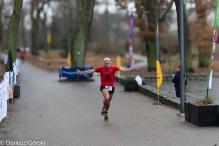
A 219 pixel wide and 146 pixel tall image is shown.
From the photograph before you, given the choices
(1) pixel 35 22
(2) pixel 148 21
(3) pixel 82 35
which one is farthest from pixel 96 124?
(1) pixel 35 22

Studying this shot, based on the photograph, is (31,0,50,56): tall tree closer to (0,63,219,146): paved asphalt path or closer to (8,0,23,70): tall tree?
(8,0,23,70): tall tree

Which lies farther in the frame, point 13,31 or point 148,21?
point 148,21

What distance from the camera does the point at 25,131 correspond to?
960 centimetres

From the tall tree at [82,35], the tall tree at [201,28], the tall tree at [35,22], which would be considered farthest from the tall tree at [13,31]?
the tall tree at [35,22]

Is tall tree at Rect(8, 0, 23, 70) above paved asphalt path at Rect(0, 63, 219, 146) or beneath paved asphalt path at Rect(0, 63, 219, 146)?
above

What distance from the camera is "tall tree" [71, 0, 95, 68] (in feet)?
81.9

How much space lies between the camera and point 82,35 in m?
25.3

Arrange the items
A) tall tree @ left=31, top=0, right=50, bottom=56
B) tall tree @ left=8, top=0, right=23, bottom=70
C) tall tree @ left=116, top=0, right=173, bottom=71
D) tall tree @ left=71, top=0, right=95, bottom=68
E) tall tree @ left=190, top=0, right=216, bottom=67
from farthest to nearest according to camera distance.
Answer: tall tree @ left=31, top=0, right=50, bottom=56 < tall tree @ left=190, top=0, right=216, bottom=67 < tall tree @ left=116, top=0, right=173, bottom=71 < tall tree @ left=71, top=0, right=95, bottom=68 < tall tree @ left=8, top=0, right=23, bottom=70

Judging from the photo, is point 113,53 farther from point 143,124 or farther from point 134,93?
point 143,124

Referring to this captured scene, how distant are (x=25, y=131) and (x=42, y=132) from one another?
0.42 m

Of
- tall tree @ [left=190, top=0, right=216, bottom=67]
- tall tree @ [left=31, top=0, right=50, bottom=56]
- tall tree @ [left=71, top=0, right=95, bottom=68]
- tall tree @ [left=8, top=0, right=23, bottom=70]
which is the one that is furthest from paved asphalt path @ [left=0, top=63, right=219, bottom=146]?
tall tree @ [left=31, top=0, right=50, bottom=56]

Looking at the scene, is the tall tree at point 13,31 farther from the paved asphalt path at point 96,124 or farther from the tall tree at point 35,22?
the tall tree at point 35,22

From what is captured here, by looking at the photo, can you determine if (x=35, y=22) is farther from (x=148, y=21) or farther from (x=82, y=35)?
(x=82, y=35)

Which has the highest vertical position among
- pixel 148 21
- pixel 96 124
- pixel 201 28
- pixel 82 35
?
pixel 148 21
